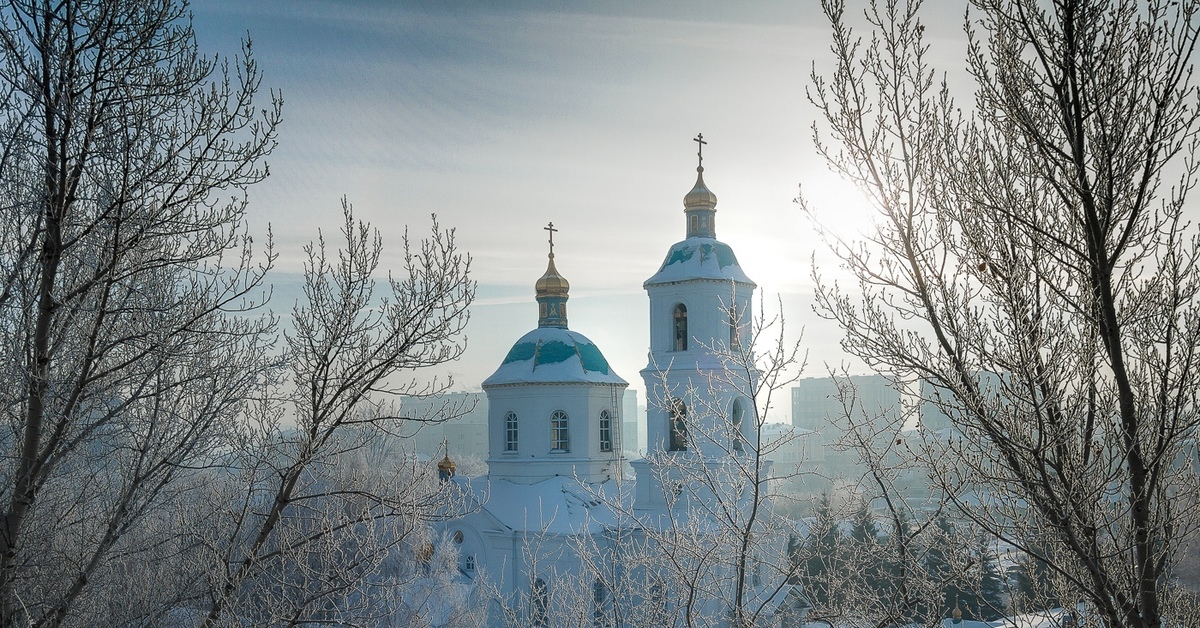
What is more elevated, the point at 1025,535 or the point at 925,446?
the point at 925,446

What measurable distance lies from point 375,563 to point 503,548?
15930 millimetres

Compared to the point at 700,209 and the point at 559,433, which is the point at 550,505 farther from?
the point at 700,209

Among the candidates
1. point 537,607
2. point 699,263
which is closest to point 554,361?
point 699,263

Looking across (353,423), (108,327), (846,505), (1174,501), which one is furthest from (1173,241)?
(108,327)

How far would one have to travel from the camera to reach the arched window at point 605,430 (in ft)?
82.1

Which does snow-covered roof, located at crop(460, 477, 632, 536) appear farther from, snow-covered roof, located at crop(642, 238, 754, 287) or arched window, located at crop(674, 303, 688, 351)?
snow-covered roof, located at crop(642, 238, 754, 287)

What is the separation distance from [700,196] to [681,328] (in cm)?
Answer: 324

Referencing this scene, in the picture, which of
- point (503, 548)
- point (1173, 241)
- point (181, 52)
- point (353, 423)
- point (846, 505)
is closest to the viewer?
point (1173, 241)

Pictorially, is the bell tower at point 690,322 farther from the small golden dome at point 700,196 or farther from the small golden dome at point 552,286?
the small golden dome at point 552,286

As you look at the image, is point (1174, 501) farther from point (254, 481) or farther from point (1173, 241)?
point (254, 481)

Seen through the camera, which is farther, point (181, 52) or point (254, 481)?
point (254, 481)

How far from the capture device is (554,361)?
25.1 meters

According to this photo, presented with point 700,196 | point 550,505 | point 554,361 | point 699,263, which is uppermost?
point 700,196

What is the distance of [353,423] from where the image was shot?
6.93 metres
